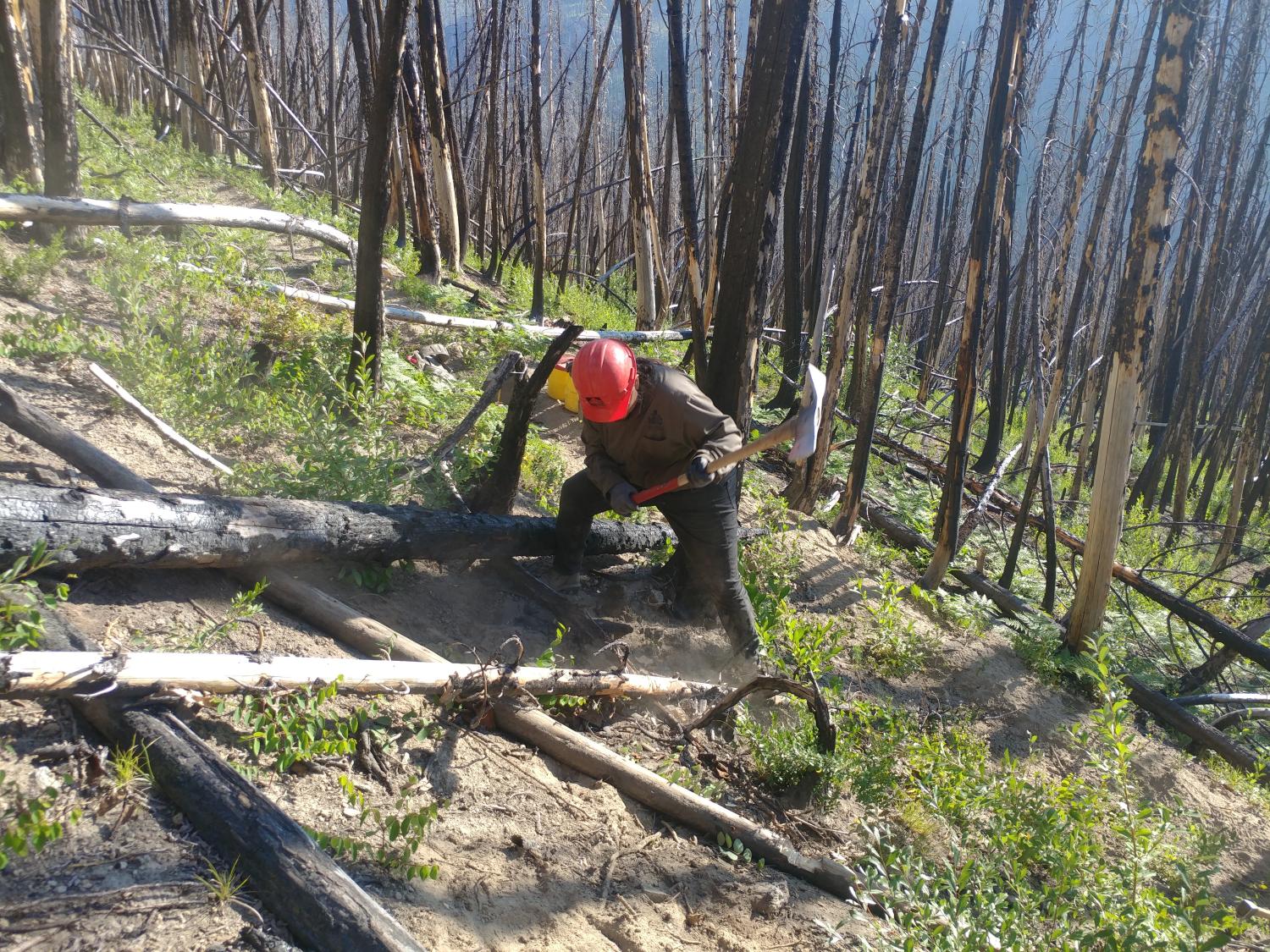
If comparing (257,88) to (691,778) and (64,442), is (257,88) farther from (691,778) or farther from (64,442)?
(691,778)

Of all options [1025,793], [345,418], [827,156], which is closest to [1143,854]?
[1025,793]

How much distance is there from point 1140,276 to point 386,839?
5.42 meters

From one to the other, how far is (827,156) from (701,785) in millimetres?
7367

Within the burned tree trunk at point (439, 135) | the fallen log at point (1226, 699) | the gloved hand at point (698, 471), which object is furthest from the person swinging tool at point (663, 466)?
the burned tree trunk at point (439, 135)

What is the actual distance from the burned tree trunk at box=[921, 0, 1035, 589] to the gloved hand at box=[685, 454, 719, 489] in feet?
9.49

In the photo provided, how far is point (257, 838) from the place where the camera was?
7.46ft

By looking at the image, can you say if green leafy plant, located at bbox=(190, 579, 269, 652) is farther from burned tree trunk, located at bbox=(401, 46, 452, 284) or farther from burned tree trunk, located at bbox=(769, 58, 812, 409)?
burned tree trunk, located at bbox=(769, 58, 812, 409)

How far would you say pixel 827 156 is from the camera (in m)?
9.10

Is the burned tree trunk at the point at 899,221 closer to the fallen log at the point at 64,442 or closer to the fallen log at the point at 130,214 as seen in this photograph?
Result: the fallen log at the point at 64,442

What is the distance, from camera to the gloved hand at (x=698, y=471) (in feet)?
14.3

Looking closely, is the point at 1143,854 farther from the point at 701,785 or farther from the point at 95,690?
the point at 95,690

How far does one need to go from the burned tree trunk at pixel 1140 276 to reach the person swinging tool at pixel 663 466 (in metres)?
2.69

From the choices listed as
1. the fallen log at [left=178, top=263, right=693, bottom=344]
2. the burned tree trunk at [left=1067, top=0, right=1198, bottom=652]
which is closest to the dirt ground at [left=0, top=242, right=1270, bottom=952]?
the burned tree trunk at [left=1067, top=0, right=1198, bottom=652]

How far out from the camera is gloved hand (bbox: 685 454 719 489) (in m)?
4.36
